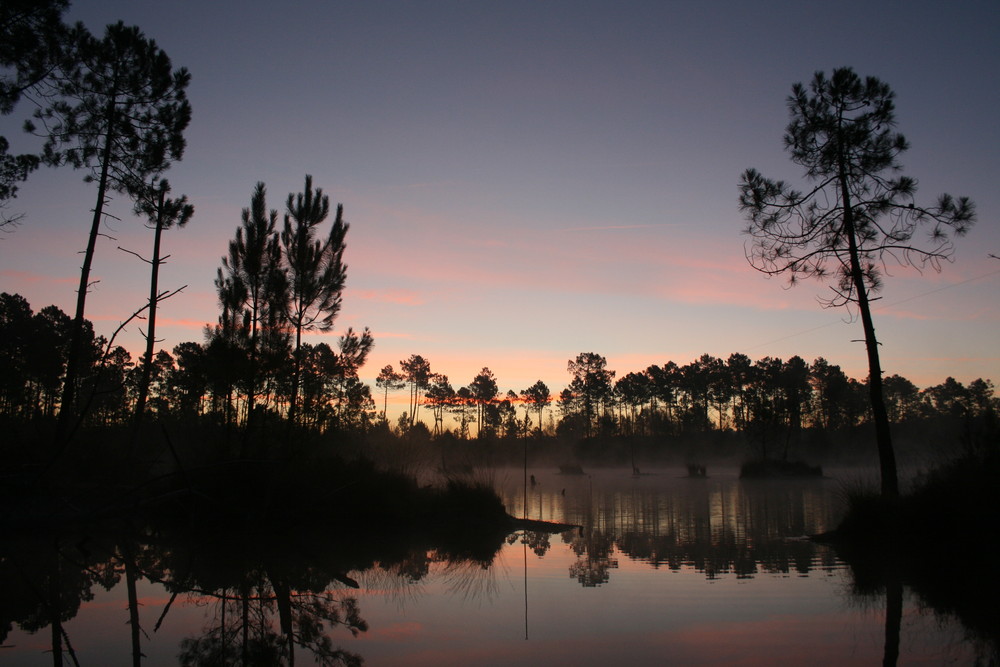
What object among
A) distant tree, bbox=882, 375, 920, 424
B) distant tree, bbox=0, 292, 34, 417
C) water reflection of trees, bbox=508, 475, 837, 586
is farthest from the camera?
distant tree, bbox=882, 375, 920, 424

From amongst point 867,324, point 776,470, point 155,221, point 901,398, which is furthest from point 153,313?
point 901,398

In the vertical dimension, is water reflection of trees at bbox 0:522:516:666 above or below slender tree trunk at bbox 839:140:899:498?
below

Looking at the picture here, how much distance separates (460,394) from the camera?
88250 millimetres

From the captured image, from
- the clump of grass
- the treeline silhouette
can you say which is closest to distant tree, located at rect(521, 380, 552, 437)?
the treeline silhouette

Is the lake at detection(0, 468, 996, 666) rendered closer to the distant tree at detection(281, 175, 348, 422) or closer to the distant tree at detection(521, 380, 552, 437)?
the distant tree at detection(281, 175, 348, 422)

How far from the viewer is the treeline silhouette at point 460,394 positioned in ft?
51.6

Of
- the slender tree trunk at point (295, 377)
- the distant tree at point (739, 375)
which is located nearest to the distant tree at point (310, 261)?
the slender tree trunk at point (295, 377)

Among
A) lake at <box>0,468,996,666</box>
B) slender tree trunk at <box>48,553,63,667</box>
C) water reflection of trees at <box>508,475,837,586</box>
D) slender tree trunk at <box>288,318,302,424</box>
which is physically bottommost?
water reflection of trees at <box>508,475,837,586</box>

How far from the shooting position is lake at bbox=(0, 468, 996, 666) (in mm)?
A: 4992

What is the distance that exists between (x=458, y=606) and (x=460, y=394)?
81848 mm

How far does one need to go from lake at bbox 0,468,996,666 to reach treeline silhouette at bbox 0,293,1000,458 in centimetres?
487

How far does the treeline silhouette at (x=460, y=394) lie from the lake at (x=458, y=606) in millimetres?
4873

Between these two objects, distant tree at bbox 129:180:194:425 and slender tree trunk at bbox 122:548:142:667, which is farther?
distant tree at bbox 129:180:194:425

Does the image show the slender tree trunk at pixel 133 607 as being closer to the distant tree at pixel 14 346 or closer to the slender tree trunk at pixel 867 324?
the slender tree trunk at pixel 867 324
